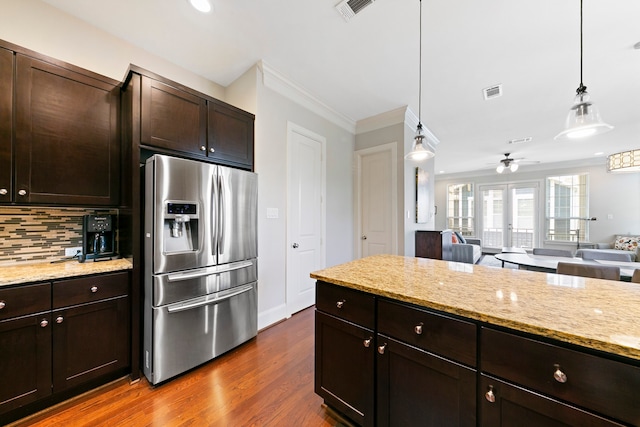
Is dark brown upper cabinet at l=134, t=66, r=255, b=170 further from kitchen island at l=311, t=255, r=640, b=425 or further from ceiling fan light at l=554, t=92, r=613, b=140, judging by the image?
ceiling fan light at l=554, t=92, r=613, b=140

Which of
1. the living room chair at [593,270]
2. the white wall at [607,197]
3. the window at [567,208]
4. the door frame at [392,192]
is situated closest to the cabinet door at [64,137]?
the door frame at [392,192]

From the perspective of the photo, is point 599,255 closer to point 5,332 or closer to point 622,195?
point 622,195

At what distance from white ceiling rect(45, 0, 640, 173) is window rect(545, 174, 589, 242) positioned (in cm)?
412

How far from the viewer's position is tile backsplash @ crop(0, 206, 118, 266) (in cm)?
171

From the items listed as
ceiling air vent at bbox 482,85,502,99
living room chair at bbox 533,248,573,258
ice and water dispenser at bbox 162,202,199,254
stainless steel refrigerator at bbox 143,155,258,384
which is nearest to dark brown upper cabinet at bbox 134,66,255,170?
stainless steel refrigerator at bbox 143,155,258,384

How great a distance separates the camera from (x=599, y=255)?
4445mm

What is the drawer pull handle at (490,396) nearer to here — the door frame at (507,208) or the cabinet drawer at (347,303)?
the cabinet drawer at (347,303)

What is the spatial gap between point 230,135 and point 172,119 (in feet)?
1.67

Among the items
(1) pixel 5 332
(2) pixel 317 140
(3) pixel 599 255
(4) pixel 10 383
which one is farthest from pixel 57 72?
(3) pixel 599 255

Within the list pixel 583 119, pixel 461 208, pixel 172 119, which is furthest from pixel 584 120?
pixel 461 208

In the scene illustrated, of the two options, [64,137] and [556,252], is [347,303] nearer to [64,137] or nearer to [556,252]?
[64,137]

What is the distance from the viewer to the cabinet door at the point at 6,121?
1.50m

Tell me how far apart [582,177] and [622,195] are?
0.88 metres

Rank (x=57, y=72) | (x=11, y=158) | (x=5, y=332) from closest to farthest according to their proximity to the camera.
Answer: (x=5, y=332) → (x=11, y=158) → (x=57, y=72)
